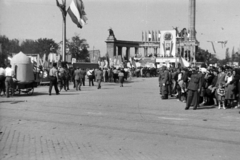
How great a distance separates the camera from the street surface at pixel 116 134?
6547 millimetres

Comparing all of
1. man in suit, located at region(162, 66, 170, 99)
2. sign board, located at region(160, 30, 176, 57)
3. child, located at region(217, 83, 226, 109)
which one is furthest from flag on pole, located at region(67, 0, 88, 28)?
sign board, located at region(160, 30, 176, 57)

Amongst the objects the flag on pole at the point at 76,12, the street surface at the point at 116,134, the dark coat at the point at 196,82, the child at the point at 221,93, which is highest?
the flag on pole at the point at 76,12

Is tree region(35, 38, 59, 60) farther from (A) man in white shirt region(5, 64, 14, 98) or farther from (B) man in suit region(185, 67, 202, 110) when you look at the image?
(B) man in suit region(185, 67, 202, 110)

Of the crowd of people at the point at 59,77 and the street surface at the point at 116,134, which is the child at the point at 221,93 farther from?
the crowd of people at the point at 59,77

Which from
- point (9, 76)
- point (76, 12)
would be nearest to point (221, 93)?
point (9, 76)

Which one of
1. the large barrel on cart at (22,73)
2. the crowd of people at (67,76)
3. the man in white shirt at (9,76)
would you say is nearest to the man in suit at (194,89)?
the crowd of people at (67,76)

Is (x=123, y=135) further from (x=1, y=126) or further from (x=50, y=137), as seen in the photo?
(x=1, y=126)

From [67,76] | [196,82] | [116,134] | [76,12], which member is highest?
[76,12]

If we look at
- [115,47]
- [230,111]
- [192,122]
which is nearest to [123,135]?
[192,122]

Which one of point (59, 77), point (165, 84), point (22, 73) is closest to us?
point (165, 84)

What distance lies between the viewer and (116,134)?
8.42m

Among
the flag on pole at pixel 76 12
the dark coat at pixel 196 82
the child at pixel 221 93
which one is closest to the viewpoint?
the dark coat at pixel 196 82

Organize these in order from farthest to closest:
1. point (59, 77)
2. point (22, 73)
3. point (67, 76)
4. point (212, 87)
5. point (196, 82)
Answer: point (67, 76) < point (59, 77) < point (22, 73) < point (212, 87) < point (196, 82)

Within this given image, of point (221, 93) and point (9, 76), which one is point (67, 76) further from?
point (221, 93)
